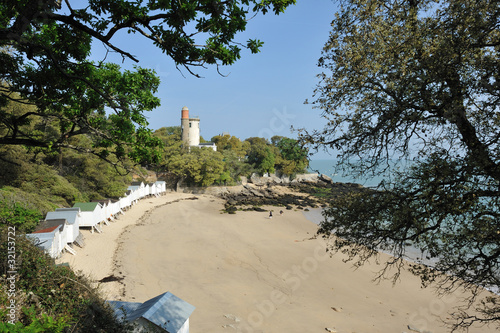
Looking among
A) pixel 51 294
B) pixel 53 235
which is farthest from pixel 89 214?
pixel 51 294

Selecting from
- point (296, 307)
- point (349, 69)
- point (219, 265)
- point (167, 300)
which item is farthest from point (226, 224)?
point (349, 69)

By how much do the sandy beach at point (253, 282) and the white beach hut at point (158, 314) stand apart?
143 centimetres

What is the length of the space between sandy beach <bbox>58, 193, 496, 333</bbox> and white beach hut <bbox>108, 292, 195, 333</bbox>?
1.43 meters

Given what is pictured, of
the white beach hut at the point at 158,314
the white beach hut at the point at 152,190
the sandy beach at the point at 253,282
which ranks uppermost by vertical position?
the white beach hut at the point at 152,190

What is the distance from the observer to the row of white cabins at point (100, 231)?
6219 millimetres

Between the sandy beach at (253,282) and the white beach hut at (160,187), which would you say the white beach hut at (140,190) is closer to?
the white beach hut at (160,187)

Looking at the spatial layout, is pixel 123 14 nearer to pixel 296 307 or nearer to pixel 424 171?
pixel 424 171

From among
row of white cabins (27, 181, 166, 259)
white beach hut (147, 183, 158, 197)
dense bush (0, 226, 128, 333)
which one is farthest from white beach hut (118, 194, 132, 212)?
dense bush (0, 226, 128, 333)

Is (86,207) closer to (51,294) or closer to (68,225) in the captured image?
(68,225)

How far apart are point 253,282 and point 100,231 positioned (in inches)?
449

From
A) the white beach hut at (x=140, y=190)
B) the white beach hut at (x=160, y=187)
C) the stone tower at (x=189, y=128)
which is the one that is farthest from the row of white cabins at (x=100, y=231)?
the stone tower at (x=189, y=128)

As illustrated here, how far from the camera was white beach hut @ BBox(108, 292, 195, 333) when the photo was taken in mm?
6087

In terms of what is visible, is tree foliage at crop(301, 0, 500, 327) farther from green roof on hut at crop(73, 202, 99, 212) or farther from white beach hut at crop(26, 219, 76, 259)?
green roof on hut at crop(73, 202, 99, 212)

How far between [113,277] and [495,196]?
13543mm
